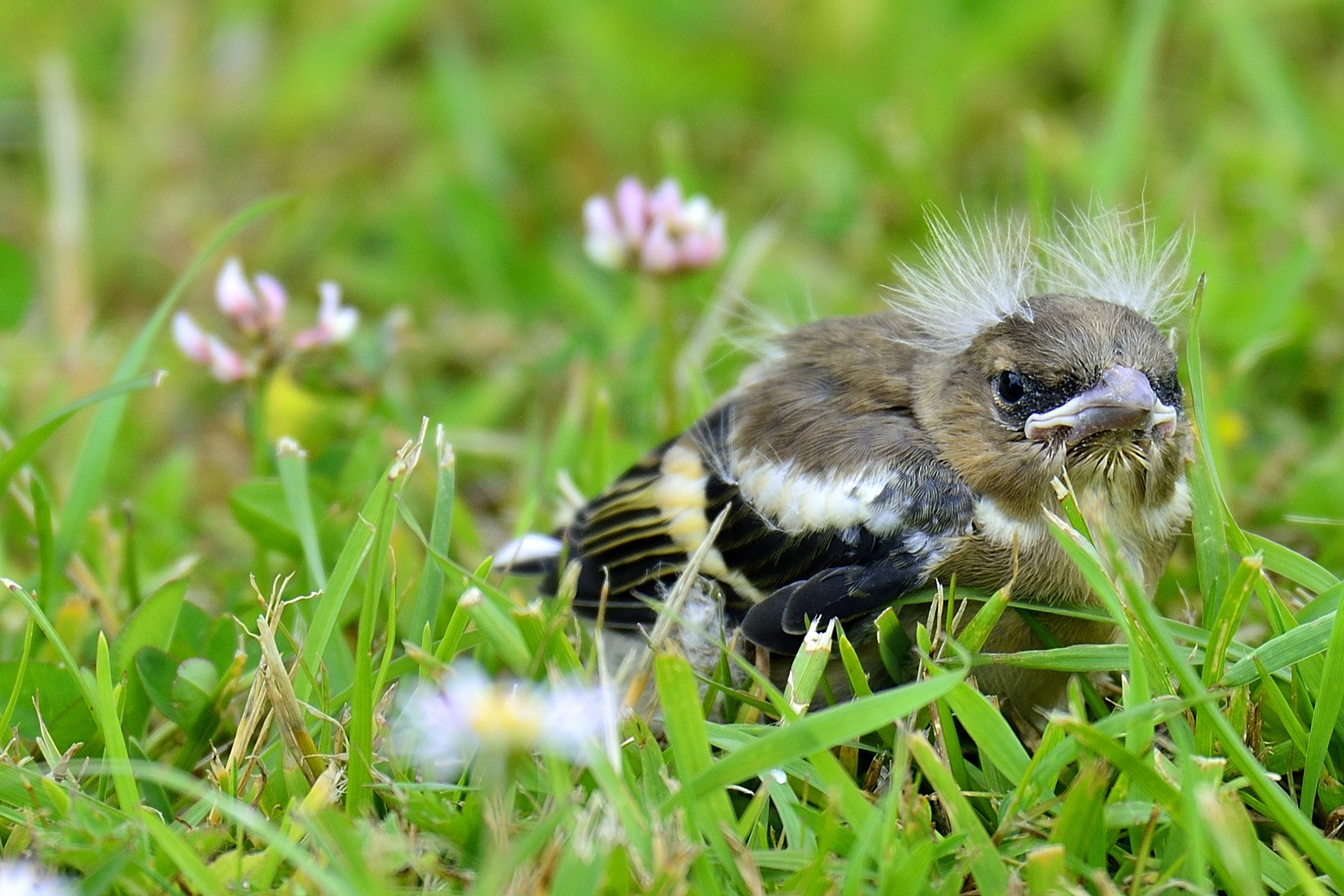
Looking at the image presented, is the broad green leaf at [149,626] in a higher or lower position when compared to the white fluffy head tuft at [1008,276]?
lower

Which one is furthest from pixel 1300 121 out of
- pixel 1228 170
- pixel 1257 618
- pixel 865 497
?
pixel 865 497

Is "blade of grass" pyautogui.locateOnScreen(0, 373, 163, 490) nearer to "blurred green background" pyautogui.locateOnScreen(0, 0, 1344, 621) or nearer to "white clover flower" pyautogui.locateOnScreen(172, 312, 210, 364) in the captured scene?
"blurred green background" pyautogui.locateOnScreen(0, 0, 1344, 621)

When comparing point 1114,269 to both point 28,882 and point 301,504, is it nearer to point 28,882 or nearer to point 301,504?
point 301,504

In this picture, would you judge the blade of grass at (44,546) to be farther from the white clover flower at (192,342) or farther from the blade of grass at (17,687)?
the white clover flower at (192,342)

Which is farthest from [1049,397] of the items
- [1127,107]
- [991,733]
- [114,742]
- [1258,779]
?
[1127,107]

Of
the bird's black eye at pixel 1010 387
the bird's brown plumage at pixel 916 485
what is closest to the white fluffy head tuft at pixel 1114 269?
the bird's brown plumage at pixel 916 485

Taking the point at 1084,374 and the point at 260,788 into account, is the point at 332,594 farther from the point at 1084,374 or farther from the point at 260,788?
the point at 1084,374
